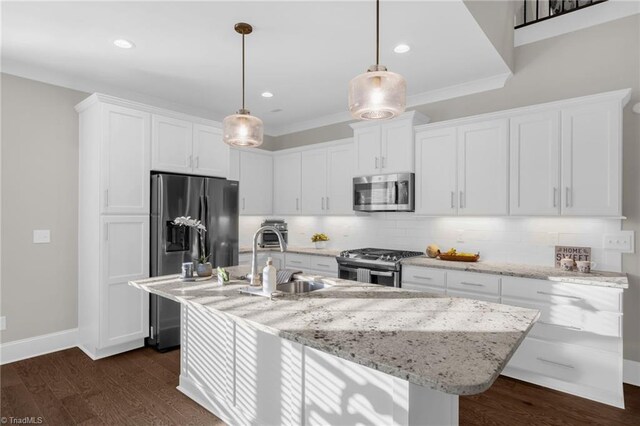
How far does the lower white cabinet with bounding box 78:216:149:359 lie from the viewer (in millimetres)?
3305

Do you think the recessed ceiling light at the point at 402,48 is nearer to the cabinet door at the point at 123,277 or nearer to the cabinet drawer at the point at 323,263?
the cabinet drawer at the point at 323,263

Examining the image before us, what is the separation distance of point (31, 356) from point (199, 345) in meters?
2.17

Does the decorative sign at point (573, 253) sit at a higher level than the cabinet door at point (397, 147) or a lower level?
lower

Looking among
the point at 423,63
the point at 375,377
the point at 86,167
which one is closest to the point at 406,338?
the point at 375,377

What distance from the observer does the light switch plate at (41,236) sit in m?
3.41

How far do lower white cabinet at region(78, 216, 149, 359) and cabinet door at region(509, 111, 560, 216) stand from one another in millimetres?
3600

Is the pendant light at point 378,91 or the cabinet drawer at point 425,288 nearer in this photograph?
the pendant light at point 378,91

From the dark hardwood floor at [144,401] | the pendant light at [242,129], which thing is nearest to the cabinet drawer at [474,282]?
the dark hardwood floor at [144,401]

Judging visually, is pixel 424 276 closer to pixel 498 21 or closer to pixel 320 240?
pixel 320 240

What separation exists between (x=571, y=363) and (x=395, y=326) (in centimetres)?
206

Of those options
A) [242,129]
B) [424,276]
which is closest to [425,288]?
[424,276]

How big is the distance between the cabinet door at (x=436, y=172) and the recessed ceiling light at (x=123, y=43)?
2833 millimetres

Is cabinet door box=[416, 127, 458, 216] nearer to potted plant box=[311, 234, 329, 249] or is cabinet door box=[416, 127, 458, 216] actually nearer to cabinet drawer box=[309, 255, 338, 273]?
cabinet drawer box=[309, 255, 338, 273]

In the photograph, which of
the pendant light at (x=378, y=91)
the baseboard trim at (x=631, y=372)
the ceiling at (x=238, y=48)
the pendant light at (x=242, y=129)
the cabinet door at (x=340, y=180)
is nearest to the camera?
the pendant light at (x=378, y=91)
